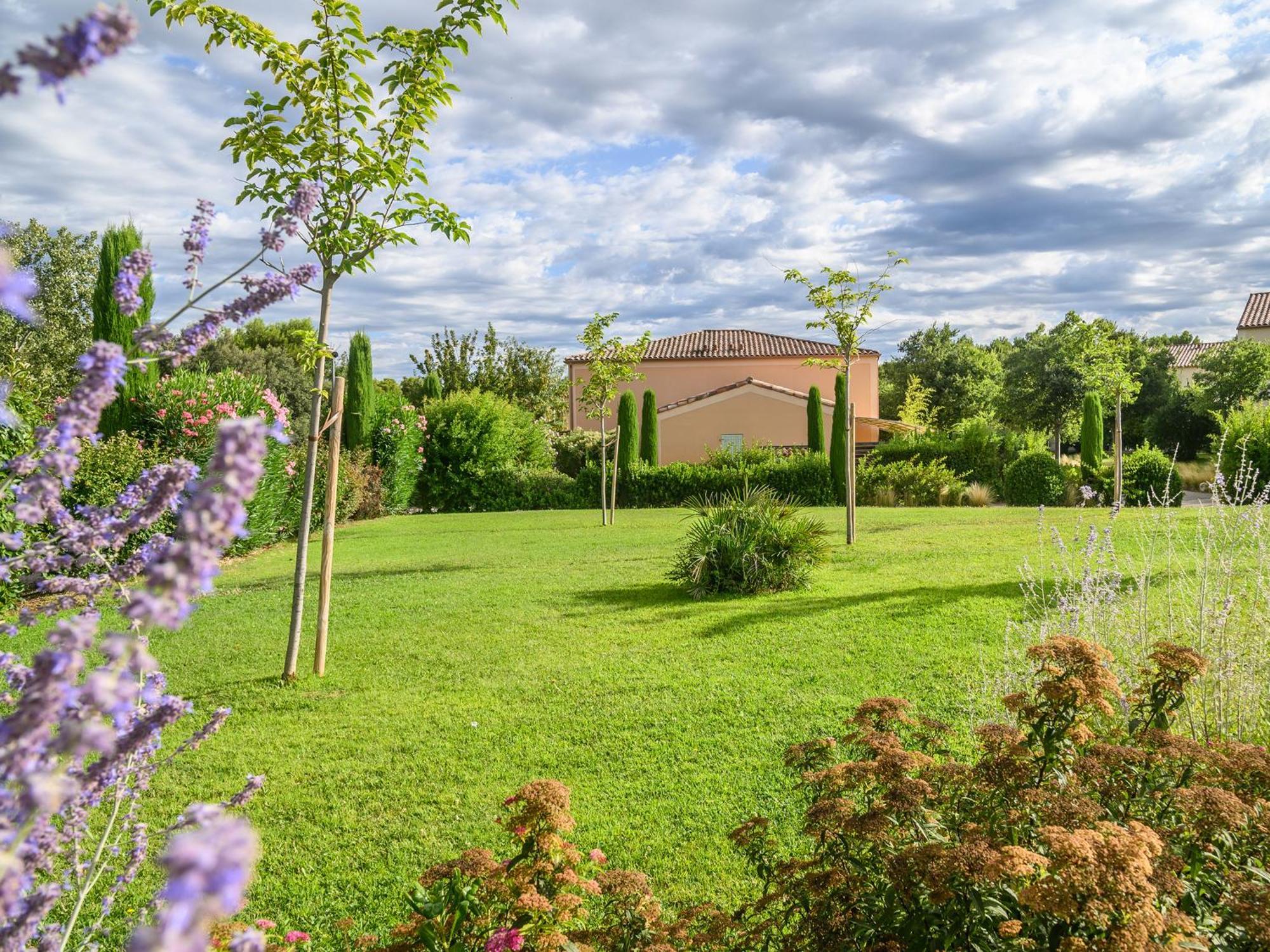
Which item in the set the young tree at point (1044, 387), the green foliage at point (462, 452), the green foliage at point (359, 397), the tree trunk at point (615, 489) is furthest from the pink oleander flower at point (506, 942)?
the young tree at point (1044, 387)

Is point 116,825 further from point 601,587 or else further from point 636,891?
point 601,587

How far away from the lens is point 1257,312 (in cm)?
4206

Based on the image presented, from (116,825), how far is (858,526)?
14077mm

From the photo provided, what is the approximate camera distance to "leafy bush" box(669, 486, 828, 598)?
982 cm

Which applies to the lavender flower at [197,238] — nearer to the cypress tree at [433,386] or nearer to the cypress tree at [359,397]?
the cypress tree at [359,397]

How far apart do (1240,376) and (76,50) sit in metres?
36.6

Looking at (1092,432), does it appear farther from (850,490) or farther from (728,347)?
(728,347)

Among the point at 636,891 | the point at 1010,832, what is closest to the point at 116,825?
the point at 636,891

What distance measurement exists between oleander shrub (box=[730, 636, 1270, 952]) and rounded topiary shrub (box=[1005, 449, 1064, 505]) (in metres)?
20.9

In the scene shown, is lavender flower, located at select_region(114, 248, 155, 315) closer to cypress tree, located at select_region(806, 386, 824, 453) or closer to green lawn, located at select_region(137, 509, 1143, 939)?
green lawn, located at select_region(137, 509, 1143, 939)

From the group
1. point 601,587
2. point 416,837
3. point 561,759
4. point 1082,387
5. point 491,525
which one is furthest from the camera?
point 1082,387

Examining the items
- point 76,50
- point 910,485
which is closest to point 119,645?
point 76,50

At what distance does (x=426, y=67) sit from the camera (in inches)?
231

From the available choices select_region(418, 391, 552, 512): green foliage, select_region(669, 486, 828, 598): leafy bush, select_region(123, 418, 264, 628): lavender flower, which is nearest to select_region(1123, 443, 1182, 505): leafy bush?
select_region(669, 486, 828, 598): leafy bush
